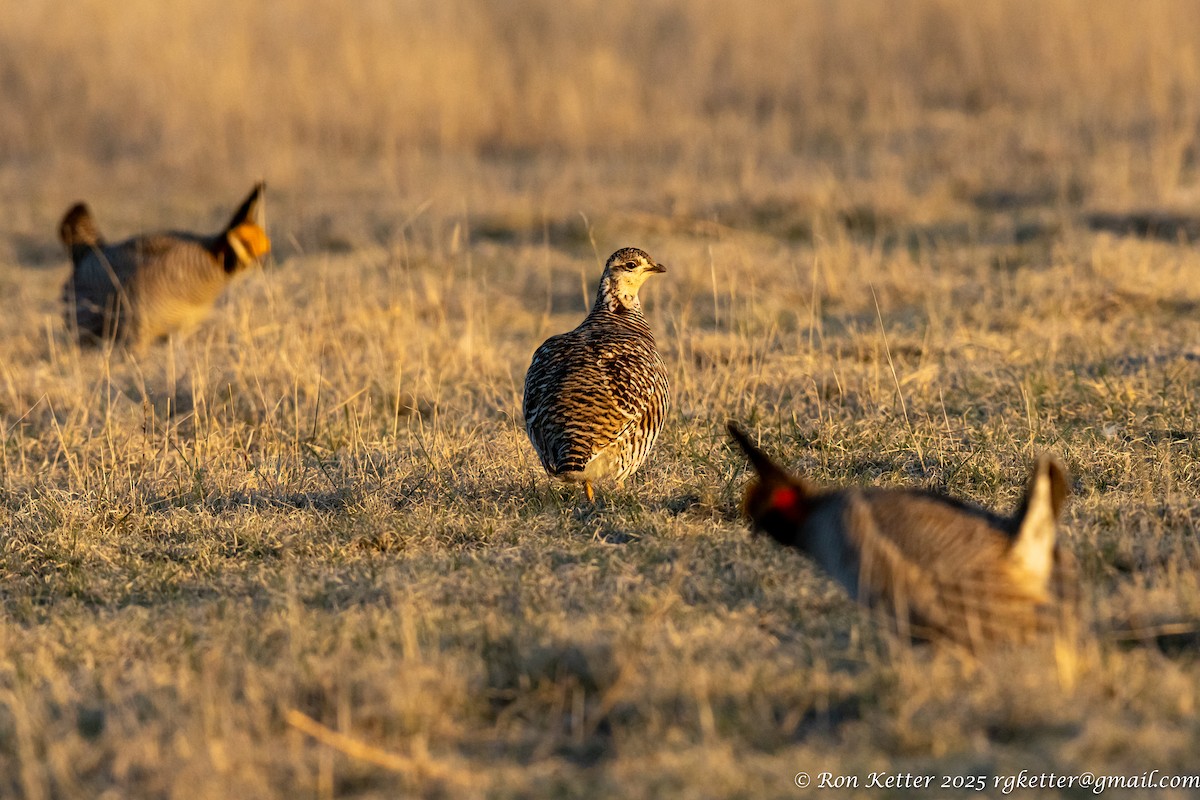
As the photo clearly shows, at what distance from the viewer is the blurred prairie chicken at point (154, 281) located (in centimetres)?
750

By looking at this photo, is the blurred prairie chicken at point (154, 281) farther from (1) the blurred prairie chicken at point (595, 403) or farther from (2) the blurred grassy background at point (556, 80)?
(2) the blurred grassy background at point (556, 80)

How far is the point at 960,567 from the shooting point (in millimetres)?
3047

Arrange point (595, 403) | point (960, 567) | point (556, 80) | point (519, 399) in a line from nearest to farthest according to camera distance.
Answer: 1. point (960, 567)
2. point (595, 403)
3. point (519, 399)
4. point (556, 80)

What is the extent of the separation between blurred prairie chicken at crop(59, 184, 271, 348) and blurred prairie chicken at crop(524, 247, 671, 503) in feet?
10.3

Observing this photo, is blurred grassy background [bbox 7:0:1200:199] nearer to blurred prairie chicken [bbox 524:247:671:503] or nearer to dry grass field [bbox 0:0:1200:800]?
dry grass field [bbox 0:0:1200:800]

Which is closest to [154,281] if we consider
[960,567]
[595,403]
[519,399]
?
[519,399]

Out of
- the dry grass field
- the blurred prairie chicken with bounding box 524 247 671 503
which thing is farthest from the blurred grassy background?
the blurred prairie chicken with bounding box 524 247 671 503

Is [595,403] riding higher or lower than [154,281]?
lower

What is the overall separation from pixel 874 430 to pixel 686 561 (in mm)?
1473

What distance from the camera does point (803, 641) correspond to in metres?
3.46

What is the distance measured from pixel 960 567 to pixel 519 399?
329cm

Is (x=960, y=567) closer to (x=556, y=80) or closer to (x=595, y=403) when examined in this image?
(x=595, y=403)

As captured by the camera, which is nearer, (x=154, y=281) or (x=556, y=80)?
(x=154, y=281)

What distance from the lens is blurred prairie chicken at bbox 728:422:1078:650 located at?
9.98 ft
